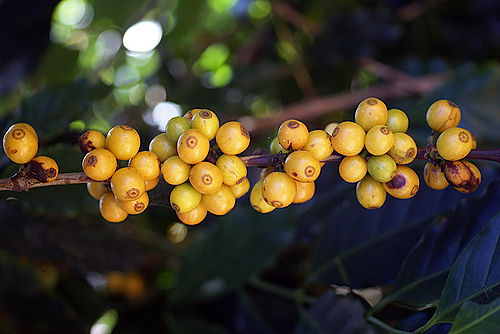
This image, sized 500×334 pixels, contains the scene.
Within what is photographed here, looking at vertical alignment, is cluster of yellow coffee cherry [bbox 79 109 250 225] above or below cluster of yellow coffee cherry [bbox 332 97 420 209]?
above

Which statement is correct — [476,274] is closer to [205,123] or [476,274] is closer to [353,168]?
[353,168]

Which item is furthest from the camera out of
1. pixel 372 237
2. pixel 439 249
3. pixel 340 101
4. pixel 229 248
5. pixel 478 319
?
pixel 340 101

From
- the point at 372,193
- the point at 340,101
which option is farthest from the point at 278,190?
the point at 340,101

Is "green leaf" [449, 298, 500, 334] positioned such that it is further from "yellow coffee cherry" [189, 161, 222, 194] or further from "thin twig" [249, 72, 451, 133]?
"thin twig" [249, 72, 451, 133]

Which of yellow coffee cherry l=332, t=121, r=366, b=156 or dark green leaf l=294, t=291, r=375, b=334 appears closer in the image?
yellow coffee cherry l=332, t=121, r=366, b=156

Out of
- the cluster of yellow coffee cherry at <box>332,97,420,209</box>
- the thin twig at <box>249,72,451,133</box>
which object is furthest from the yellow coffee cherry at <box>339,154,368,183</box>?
the thin twig at <box>249,72,451,133</box>

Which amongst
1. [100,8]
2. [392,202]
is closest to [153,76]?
[100,8]

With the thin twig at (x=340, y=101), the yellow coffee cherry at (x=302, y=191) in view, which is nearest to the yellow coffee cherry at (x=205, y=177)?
the yellow coffee cherry at (x=302, y=191)

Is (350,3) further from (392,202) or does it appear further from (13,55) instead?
(13,55)
